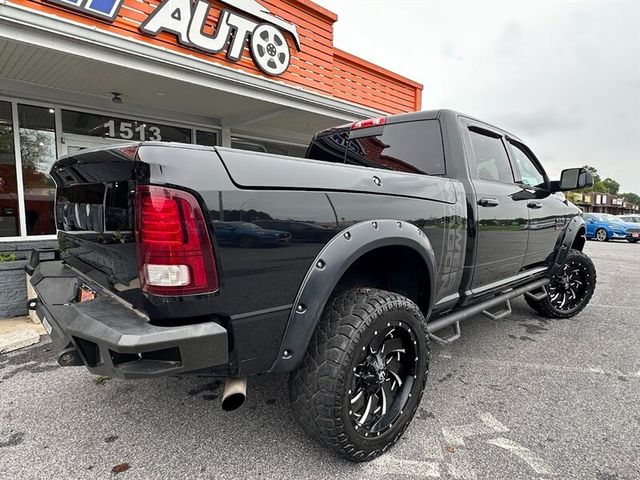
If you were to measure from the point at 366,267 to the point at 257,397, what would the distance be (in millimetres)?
1191

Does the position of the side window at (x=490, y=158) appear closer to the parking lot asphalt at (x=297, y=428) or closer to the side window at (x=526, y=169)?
the side window at (x=526, y=169)

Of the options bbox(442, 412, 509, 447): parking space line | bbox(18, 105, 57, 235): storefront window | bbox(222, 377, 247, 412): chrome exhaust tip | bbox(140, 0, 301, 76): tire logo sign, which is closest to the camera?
bbox(222, 377, 247, 412): chrome exhaust tip

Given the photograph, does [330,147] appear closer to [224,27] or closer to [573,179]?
[573,179]

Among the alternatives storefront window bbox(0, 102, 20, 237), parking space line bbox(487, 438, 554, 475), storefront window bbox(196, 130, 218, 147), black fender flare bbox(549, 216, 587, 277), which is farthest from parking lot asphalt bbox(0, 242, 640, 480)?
storefront window bbox(196, 130, 218, 147)

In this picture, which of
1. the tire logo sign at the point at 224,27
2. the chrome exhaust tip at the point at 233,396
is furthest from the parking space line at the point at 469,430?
the tire logo sign at the point at 224,27

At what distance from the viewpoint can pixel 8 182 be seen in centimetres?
532

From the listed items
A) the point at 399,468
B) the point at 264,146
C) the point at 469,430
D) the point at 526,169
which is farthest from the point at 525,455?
the point at 264,146

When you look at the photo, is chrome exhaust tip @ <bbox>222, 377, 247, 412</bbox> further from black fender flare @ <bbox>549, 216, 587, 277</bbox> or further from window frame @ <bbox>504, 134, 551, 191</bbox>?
black fender flare @ <bbox>549, 216, 587, 277</bbox>

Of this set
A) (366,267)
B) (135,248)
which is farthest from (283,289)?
(366,267)

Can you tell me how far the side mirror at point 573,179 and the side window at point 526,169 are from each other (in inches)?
6.3

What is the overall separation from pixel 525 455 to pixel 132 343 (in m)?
2.12

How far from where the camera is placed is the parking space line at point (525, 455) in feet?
6.58

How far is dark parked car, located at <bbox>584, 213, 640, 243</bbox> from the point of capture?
19375mm

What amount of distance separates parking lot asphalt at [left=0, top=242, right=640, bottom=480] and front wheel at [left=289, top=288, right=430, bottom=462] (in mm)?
219
